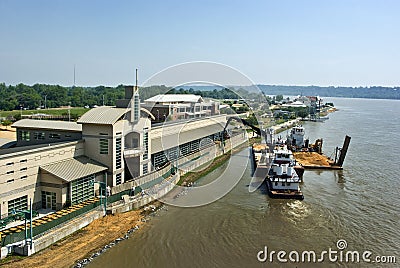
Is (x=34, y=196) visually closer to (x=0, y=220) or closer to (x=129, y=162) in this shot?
(x=0, y=220)

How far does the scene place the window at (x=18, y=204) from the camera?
1429 centimetres

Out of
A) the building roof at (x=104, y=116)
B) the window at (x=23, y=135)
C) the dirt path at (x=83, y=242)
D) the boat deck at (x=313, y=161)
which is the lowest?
the dirt path at (x=83, y=242)

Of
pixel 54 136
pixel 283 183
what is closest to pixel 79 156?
pixel 54 136

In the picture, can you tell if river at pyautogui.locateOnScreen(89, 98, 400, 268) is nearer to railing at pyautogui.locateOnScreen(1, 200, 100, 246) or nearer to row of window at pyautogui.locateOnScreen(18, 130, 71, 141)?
railing at pyautogui.locateOnScreen(1, 200, 100, 246)

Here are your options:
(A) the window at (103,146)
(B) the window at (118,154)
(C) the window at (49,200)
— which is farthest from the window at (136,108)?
(C) the window at (49,200)

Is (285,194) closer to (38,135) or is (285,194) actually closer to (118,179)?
(118,179)

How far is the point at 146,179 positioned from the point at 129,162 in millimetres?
1382

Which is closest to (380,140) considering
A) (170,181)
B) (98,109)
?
(170,181)

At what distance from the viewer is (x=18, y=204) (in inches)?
578

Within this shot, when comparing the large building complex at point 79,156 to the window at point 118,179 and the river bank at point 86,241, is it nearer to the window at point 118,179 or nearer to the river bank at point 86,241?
the window at point 118,179

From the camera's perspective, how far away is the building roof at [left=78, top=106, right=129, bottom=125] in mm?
18156

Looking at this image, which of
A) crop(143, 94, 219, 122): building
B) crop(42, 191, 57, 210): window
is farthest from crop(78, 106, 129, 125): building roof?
crop(143, 94, 219, 122): building

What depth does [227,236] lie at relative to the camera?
1553cm

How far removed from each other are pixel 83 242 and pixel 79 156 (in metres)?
5.77
